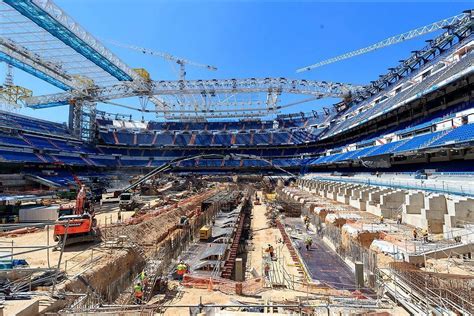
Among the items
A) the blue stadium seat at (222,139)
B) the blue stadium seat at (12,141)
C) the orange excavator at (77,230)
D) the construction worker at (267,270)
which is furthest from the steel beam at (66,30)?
the blue stadium seat at (222,139)

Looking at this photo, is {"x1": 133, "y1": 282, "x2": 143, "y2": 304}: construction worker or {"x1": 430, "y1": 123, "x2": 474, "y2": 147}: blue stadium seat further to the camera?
{"x1": 430, "y1": 123, "x2": 474, "y2": 147}: blue stadium seat

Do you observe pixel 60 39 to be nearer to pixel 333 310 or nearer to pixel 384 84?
pixel 333 310

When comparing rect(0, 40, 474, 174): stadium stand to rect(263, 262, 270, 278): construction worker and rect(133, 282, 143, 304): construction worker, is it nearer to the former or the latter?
rect(263, 262, 270, 278): construction worker

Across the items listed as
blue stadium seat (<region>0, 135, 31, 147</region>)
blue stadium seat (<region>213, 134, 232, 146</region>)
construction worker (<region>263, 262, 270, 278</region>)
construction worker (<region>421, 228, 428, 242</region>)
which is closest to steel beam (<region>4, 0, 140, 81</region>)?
blue stadium seat (<region>0, 135, 31, 147</region>)

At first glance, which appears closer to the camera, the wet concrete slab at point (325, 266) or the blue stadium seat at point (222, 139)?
the wet concrete slab at point (325, 266)

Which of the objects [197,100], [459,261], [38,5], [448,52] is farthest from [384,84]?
[38,5]

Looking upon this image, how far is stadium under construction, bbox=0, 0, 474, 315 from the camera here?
9.36 m

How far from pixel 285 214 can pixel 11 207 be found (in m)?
25.4

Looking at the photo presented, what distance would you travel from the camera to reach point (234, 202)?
34594 mm

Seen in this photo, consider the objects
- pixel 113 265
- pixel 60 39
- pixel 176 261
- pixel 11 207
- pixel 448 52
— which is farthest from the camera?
pixel 448 52

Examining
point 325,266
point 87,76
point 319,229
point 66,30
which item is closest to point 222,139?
point 87,76

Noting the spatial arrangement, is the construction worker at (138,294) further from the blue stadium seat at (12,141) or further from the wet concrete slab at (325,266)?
the blue stadium seat at (12,141)

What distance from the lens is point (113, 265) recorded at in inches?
533

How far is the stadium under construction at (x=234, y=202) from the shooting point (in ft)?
30.7
